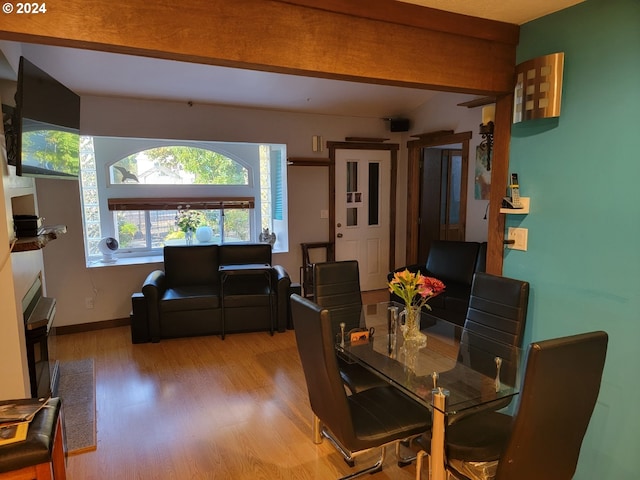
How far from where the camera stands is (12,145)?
227 centimetres

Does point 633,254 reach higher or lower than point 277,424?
higher

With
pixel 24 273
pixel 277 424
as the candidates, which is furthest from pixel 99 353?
pixel 277 424

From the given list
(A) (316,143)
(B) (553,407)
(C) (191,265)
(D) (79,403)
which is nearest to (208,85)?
(A) (316,143)

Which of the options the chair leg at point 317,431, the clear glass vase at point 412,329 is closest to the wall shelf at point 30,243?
the chair leg at point 317,431

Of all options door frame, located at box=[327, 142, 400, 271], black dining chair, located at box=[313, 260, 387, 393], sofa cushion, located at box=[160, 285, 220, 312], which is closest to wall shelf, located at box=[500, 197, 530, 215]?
black dining chair, located at box=[313, 260, 387, 393]

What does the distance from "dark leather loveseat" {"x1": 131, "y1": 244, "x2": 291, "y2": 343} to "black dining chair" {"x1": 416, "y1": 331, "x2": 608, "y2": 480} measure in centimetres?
312

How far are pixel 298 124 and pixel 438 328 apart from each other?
352cm

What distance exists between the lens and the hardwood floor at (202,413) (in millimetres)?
2291

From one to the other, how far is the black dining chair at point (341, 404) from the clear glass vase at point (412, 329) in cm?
31

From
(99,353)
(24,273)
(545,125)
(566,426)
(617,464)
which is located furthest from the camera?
(99,353)

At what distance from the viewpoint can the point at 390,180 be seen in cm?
602

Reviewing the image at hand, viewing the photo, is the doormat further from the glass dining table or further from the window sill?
the glass dining table

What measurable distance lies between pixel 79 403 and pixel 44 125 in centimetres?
192

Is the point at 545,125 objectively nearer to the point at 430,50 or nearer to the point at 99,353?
the point at 430,50
